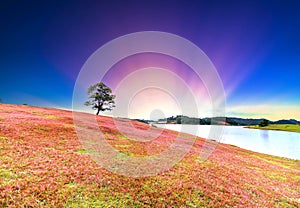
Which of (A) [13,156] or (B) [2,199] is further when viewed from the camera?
(A) [13,156]

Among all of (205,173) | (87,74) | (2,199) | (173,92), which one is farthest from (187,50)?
(2,199)

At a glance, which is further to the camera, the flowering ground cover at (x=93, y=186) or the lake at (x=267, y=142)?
the lake at (x=267, y=142)

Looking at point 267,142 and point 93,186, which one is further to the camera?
point 267,142

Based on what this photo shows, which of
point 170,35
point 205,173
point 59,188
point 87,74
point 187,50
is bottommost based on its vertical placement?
point 205,173

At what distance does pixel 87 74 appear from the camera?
13.5 metres

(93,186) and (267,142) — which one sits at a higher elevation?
(93,186)

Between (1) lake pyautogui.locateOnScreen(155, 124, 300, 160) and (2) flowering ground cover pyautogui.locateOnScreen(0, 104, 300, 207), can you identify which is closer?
(2) flowering ground cover pyautogui.locateOnScreen(0, 104, 300, 207)

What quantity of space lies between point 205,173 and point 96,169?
316 inches

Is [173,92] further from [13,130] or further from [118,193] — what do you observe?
[13,130]

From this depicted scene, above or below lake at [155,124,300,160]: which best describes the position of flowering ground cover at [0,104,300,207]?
above

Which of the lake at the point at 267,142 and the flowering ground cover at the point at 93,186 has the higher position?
the flowering ground cover at the point at 93,186

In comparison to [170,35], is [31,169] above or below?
below

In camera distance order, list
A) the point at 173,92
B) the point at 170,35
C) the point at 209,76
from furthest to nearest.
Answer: the point at 173,92 → the point at 170,35 → the point at 209,76

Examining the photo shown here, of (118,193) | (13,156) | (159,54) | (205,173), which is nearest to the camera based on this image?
(118,193)
